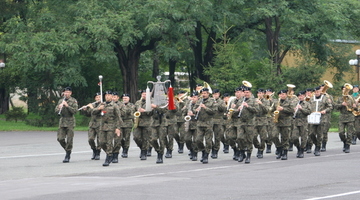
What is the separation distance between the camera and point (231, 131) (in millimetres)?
20250

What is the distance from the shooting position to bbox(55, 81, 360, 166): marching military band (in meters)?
19.8

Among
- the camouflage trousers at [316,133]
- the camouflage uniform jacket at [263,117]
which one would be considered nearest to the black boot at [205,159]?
the camouflage uniform jacket at [263,117]

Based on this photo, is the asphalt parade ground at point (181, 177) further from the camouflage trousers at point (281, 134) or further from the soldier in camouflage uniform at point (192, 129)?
the camouflage trousers at point (281, 134)

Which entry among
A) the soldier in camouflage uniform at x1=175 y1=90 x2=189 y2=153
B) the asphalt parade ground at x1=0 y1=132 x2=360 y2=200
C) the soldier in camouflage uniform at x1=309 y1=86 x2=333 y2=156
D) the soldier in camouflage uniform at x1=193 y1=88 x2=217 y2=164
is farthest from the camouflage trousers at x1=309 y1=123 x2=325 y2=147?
the soldier in camouflage uniform at x1=193 y1=88 x2=217 y2=164

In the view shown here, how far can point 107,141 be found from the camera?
19.4 metres

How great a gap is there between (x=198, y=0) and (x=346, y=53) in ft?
66.4

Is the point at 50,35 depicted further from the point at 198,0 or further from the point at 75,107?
the point at 75,107

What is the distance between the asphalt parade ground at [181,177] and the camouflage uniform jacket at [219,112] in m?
1.07

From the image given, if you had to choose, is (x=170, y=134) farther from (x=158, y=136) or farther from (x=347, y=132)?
(x=347, y=132)

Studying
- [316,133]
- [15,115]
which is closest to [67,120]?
[316,133]

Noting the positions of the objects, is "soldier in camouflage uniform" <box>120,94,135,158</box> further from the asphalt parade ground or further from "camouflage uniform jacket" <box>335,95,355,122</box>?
"camouflage uniform jacket" <box>335,95,355,122</box>

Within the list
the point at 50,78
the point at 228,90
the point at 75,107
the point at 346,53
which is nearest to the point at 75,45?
the point at 50,78

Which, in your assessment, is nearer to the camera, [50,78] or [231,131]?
[231,131]

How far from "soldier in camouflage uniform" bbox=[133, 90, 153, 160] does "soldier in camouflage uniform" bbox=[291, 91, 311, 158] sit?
3960mm
